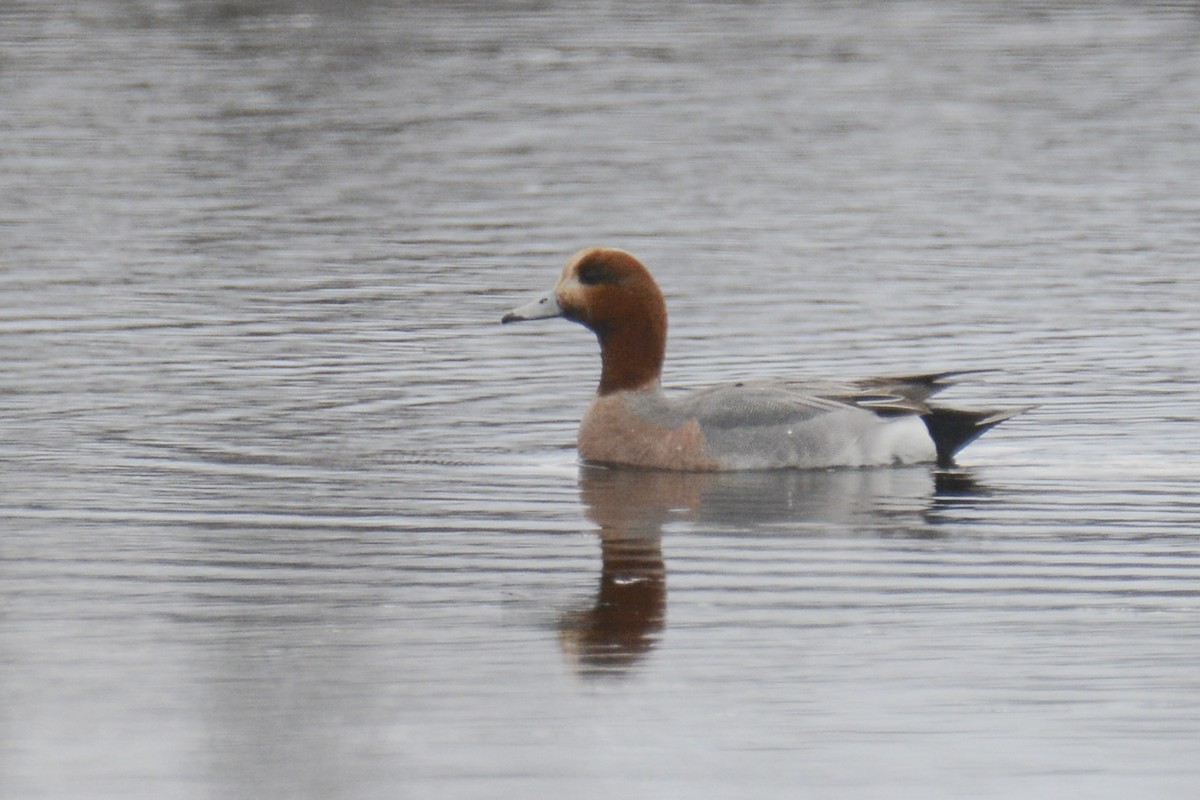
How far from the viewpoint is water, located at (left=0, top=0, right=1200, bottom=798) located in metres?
6.73

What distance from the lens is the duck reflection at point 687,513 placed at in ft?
26.4

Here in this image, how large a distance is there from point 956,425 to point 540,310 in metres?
1.92

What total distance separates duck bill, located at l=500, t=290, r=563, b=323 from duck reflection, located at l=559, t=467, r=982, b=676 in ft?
2.54

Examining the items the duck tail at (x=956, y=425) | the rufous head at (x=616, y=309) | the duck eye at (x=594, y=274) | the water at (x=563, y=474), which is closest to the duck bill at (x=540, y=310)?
the rufous head at (x=616, y=309)

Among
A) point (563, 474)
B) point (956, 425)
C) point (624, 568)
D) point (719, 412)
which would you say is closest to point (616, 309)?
point (719, 412)

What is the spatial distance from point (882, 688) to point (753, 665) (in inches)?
18.0

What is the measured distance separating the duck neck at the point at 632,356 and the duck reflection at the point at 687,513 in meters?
0.52

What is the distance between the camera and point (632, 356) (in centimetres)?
1164

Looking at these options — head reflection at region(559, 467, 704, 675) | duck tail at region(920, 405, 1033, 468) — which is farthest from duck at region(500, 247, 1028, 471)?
head reflection at region(559, 467, 704, 675)

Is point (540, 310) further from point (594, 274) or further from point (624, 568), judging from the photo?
point (624, 568)

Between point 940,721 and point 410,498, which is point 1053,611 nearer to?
point 940,721

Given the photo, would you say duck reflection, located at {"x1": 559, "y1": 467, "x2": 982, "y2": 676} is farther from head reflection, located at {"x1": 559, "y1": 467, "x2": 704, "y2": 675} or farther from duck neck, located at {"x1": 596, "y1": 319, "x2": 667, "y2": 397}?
duck neck, located at {"x1": 596, "y1": 319, "x2": 667, "y2": 397}

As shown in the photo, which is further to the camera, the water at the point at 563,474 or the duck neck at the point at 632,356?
the duck neck at the point at 632,356

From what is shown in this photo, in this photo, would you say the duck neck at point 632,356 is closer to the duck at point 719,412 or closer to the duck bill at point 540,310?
the duck at point 719,412
